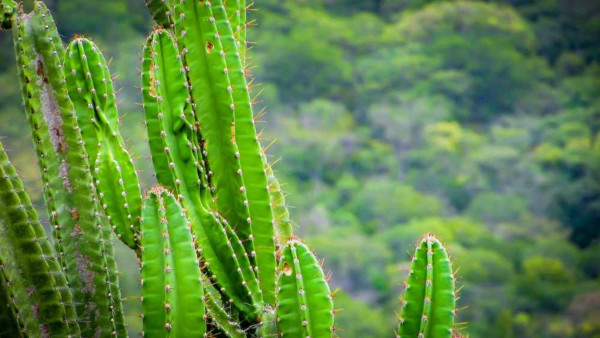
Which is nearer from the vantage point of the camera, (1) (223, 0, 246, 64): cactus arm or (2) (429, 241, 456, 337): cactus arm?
(2) (429, 241, 456, 337): cactus arm

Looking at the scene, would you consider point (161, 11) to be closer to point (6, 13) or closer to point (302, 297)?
point (6, 13)

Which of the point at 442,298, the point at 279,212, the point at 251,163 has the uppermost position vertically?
the point at 251,163

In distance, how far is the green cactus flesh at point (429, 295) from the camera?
7.93 ft

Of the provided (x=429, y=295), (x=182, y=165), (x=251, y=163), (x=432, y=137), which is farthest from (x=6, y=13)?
(x=432, y=137)

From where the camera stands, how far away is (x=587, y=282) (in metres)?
27.3

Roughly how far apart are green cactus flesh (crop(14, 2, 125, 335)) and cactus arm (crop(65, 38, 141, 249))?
53 millimetres

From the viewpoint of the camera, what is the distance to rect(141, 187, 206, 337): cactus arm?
2.22 metres

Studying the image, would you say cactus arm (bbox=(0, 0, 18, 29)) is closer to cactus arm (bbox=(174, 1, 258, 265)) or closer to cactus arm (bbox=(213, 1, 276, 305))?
cactus arm (bbox=(174, 1, 258, 265))

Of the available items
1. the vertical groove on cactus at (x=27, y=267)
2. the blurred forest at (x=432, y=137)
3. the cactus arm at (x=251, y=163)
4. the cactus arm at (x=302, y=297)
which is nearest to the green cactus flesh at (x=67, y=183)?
the vertical groove on cactus at (x=27, y=267)

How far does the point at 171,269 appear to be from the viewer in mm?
2215

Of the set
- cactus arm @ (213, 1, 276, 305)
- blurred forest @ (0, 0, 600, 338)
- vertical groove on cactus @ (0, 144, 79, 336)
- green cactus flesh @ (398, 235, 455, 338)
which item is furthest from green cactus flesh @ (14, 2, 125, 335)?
blurred forest @ (0, 0, 600, 338)

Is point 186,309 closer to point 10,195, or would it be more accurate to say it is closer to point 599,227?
point 10,195

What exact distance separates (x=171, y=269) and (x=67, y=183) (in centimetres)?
70

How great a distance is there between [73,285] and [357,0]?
166 ft
